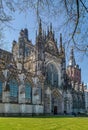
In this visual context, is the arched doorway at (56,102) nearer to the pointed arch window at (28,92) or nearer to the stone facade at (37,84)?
the stone facade at (37,84)

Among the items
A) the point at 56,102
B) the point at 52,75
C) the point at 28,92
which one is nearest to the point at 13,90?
the point at 28,92

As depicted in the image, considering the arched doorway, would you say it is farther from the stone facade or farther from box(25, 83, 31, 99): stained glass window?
box(25, 83, 31, 99): stained glass window

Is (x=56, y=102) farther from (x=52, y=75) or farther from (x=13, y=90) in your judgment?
(x=13, y=90)

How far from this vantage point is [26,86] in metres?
50.8

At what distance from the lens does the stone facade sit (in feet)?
151

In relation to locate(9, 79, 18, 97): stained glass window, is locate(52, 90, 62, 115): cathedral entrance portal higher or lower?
lower

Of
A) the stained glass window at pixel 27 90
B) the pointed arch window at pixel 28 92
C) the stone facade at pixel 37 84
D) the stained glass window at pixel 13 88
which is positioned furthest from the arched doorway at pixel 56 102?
the stained glass window at pixel 13 88

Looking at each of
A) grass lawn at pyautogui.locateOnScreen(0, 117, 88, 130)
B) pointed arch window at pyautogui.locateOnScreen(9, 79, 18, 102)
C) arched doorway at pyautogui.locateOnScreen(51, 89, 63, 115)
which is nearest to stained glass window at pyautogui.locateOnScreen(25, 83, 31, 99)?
pointed arch window at pyautogui.locateOnScreen(9, 79, 18, 102)

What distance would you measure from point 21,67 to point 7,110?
460 inches

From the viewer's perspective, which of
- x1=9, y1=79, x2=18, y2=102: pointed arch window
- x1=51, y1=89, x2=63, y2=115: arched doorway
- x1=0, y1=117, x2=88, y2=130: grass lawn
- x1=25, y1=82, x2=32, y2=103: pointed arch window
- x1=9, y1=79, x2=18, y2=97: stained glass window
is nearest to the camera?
x1=0, y1=117, x2=88, y2=130: grass lawn

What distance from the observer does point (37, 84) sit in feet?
174

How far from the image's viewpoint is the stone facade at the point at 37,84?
1806 inches

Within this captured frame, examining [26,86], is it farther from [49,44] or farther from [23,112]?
[49,44]

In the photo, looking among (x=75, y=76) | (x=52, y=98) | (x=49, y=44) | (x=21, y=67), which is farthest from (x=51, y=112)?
(x=75, y=76)
